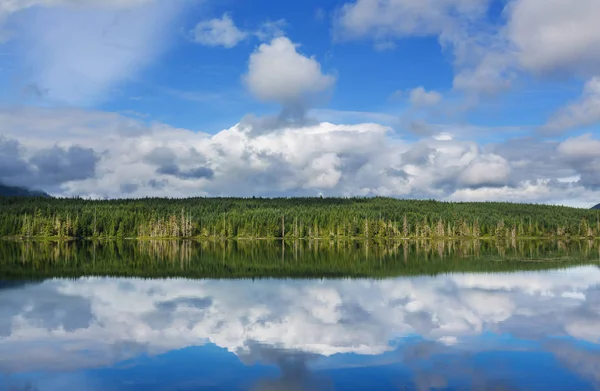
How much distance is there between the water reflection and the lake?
8 centimetres

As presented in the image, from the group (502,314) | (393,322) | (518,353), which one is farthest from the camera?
(502,314)

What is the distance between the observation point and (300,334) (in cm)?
2594

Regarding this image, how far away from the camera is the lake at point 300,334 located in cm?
1905

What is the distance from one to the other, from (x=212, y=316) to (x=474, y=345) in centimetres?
1446

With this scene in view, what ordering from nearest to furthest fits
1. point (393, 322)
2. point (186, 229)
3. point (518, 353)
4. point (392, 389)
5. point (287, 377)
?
1. point (392, 389)
2. point (287, 377)
3. point (518, 353)
4. point (393, 322)
5. point (186, 229)

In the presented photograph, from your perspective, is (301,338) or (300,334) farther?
(300,334)

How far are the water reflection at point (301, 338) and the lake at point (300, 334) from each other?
0.26ft

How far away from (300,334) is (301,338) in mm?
830

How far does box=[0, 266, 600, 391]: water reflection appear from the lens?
749 inches

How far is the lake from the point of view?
19.0 metres

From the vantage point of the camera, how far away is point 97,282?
48.2m

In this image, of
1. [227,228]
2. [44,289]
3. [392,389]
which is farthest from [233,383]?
[227,228]

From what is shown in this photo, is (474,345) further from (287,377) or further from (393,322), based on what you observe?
(287,377)

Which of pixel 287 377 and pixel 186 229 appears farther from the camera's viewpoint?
pixel 186 229
